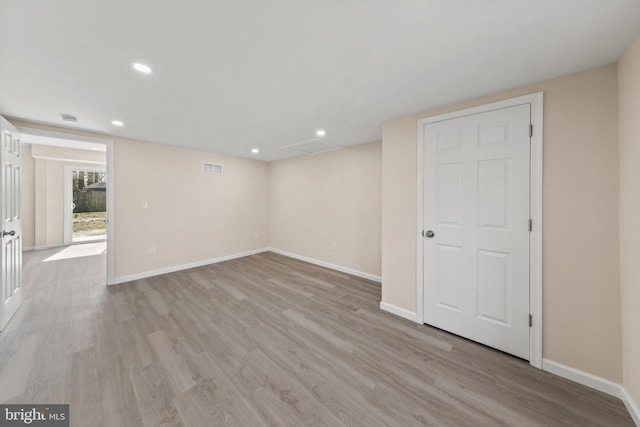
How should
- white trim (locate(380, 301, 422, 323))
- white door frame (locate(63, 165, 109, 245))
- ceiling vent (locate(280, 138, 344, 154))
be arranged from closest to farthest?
white trim (locate(380, 301, 422, 323)) < ceiling vent (locate(280, 138, 344, 154)) < white door frame (locate(63, 165, 109, 245))

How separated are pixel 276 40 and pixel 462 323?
289 cm

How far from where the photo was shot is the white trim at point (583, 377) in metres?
1.55

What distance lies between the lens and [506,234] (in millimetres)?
1961

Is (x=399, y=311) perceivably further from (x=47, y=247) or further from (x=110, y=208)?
(x=47, y=247)

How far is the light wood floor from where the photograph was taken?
140 centimetres

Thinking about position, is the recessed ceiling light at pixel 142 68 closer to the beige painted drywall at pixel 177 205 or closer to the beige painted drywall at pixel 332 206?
the beige painted drywall at pixel 177 205

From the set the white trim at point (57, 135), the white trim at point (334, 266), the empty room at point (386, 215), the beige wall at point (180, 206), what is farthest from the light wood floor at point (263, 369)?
the white trim at point (57, 135)

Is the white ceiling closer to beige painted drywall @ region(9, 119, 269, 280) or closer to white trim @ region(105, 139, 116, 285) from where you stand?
white trim @ region(105, 139, 116, 285)

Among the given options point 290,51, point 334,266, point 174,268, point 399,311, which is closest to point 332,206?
point 334,266

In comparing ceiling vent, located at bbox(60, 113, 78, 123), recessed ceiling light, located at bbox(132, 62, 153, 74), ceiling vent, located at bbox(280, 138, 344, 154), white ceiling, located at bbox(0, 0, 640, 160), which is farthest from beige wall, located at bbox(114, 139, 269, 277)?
recessed ceiling light, located at bbox(132, 62, 153, 74)

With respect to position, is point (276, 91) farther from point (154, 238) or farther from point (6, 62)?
point (154, 238)

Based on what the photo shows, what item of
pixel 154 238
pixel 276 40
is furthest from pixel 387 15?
pixel 154 238

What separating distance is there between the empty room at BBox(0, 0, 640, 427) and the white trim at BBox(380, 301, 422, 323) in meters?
0.03


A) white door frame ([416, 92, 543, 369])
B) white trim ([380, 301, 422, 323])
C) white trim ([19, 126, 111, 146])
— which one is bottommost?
white trim ([380, 301, 422, 323])
